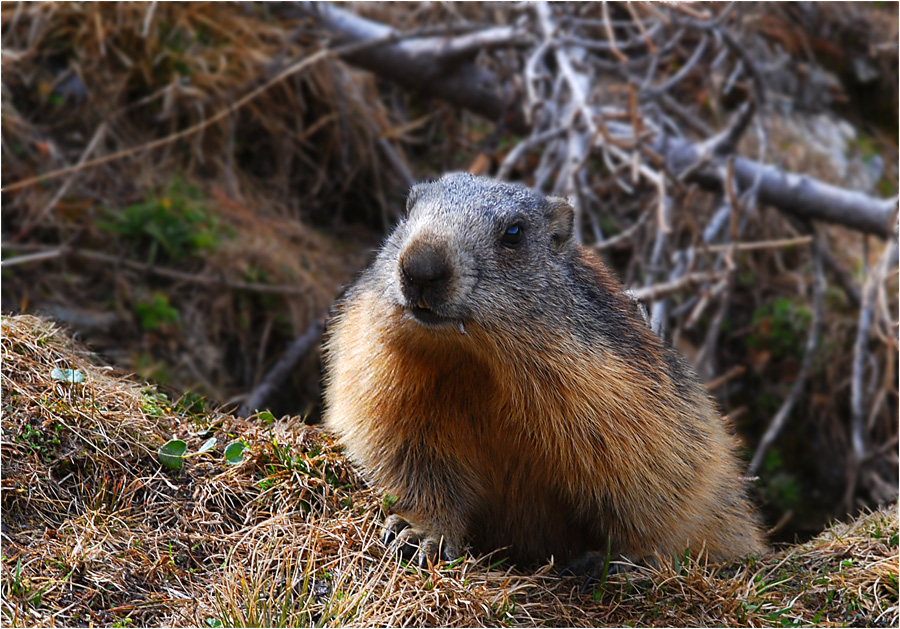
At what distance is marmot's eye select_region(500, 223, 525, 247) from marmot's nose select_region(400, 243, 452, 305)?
0.53 meters

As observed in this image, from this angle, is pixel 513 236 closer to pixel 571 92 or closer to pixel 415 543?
pixel 415 543

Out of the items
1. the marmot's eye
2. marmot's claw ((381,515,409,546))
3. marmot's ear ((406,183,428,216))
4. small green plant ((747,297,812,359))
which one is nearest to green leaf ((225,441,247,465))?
marmot's claw ((381,515,409,546))

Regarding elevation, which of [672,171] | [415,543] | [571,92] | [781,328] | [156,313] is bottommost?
[156,313]

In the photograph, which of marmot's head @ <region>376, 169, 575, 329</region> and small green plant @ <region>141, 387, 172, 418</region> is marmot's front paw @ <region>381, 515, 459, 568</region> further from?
small green plant @ <region>141, 387, 172, 418</region>

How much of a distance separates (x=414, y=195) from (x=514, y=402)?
129 cm

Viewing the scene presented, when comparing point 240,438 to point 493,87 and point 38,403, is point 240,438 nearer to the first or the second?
point 38,403

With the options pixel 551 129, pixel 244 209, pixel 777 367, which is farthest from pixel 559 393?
Answer: pixel 777 367

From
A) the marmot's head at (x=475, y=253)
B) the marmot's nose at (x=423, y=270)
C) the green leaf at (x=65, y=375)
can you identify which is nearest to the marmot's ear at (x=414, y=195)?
the marmot's head at (x=475, y=253)

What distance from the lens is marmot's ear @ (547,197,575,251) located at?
4969 mm

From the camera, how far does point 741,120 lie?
30.3 feet

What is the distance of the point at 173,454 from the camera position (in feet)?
15.2

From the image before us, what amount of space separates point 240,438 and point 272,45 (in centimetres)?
749

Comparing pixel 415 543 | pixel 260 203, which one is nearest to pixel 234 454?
pixel 415 543

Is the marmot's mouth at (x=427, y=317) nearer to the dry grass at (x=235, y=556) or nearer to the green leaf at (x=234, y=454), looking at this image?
the dry grass at (x=235, y=556)
